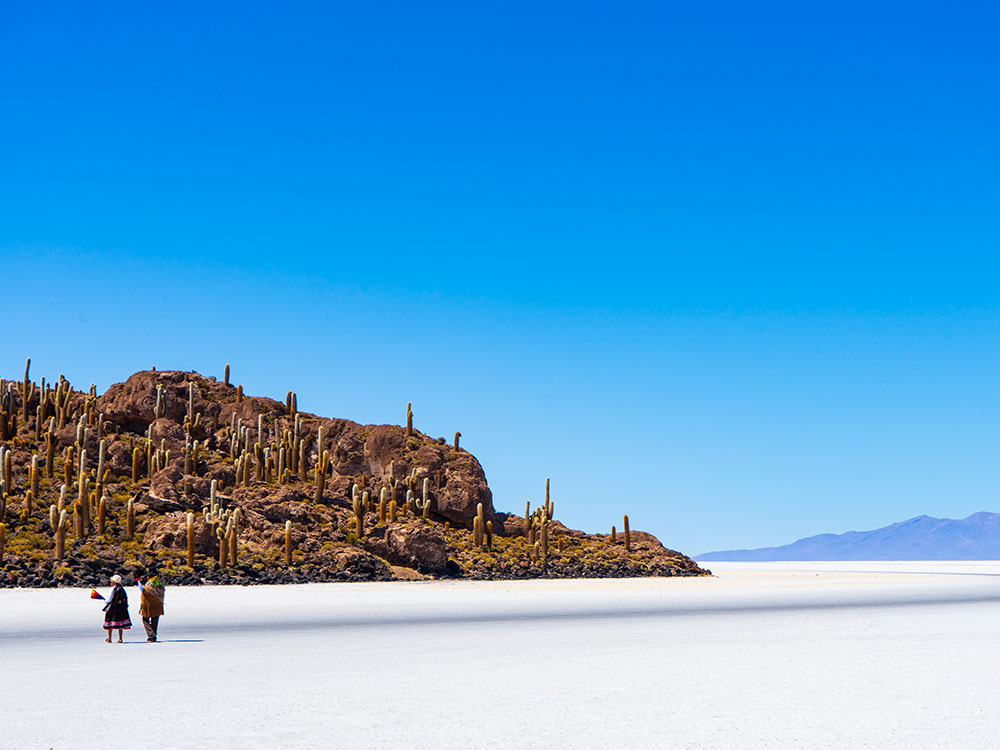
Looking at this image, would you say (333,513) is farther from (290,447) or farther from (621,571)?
(621,571)

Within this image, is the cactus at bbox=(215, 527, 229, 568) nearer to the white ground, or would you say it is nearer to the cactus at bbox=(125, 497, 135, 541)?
the cactus at bbox=(125, 497, 135, 541)

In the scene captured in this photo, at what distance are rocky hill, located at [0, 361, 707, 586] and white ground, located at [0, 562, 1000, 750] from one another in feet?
76.6

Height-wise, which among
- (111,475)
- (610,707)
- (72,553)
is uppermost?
(111,475)

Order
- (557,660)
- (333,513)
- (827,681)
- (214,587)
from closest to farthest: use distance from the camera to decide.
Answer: (827,681) → (557,660) → (214,587) → (333,513)

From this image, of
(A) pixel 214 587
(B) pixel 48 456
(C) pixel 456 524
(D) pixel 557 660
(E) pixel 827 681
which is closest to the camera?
(E) pixel 827 681

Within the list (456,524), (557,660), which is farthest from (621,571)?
(557,660)

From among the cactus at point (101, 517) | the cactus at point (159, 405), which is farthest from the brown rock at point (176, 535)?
the cactus at point (159, 405)

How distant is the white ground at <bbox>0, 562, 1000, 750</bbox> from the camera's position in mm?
10875

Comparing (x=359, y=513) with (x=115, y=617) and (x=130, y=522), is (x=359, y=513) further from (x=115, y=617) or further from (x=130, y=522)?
(x=115, y=617)

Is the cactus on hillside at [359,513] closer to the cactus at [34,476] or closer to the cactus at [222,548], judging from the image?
the cactus at [222,548]

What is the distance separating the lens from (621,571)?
224 feet

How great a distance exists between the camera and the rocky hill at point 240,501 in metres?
53.0

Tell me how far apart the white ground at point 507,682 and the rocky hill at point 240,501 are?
76.6 ft

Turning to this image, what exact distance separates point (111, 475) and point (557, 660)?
5433cm
